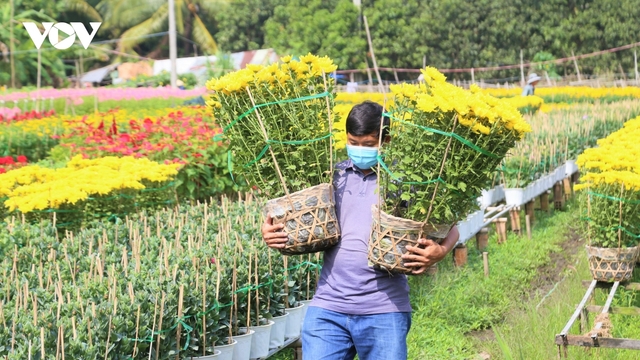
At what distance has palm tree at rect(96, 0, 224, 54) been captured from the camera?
41844 mm

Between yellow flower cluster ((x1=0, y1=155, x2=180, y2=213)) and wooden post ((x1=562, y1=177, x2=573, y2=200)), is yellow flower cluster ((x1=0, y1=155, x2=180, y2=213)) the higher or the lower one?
the higher one

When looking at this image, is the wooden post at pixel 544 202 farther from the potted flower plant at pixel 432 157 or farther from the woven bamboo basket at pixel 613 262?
the potted flower plant at pixel 432 157

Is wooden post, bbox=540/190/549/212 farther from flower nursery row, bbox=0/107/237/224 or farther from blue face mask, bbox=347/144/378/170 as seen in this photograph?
blue face mask, bbox=347/144/378/170

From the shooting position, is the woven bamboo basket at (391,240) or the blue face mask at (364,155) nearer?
the woven bamboo basket at (391,240)

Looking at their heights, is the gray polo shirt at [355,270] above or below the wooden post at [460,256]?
above

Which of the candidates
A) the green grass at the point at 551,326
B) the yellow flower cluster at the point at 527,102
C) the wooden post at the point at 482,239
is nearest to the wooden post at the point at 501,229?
the wooden post at the point at 482,239

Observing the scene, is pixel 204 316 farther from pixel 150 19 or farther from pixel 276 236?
pixel 150 19

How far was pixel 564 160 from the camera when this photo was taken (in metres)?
12.8

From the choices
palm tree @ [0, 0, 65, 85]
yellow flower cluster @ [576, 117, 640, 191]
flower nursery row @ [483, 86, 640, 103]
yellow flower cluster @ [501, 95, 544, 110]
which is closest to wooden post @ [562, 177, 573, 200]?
yellow flower cluster @ [501, 95, 544, 110]

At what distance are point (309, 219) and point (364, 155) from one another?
0.32m

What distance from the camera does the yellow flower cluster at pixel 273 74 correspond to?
11.7ft

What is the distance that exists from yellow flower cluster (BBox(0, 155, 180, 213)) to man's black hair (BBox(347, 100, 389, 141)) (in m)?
3.86

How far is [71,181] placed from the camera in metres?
7.15

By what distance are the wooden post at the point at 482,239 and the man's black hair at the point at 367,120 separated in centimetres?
581
